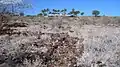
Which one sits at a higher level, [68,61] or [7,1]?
[7,1]

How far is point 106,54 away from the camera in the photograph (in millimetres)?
7863

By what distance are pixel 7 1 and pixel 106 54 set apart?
393 centimetres

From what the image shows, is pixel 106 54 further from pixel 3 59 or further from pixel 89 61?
pixel 3 59

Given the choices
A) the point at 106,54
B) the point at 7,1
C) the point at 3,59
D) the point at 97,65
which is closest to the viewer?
the point at 97,65

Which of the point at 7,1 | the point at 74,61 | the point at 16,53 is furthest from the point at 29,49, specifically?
the point at 74,61

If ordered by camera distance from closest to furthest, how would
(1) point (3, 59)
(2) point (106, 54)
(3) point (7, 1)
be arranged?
(2) point (106, 54)
(1) point (3, 59)
(3) point (7, 1)

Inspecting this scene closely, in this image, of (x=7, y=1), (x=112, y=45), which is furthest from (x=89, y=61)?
(x=7, y=1)

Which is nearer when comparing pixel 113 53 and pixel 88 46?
pixel 113 53

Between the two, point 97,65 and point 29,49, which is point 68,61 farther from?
point 29,49

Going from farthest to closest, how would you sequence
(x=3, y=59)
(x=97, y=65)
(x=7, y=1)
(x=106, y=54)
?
(x=7, y=1)
(x=3, y=59)
(x=106, y=54)
(x=97, y=65)

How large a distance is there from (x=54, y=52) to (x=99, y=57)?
1.89 meters

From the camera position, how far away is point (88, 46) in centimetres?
943

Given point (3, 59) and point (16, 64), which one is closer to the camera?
point (16, 64)

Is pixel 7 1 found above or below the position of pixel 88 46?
above
